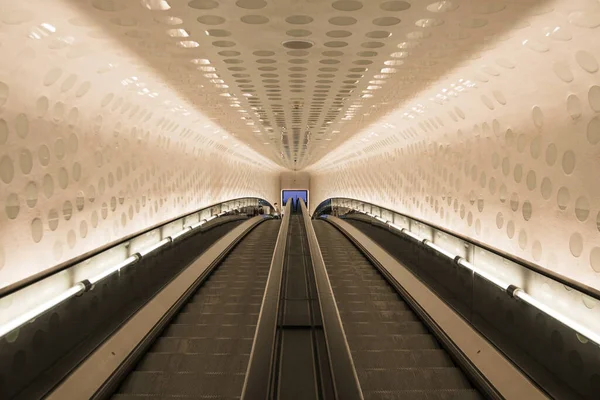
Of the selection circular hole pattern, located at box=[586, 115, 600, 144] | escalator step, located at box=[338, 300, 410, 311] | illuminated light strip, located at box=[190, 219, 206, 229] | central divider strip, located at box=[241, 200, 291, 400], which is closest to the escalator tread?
central divider strip, located at box=[241, 200, 291, 400]

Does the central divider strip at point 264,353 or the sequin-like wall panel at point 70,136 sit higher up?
the sequin-like wall panel at point 70,136

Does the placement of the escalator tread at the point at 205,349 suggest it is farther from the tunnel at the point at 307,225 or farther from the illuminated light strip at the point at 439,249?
the illuminated light strip at the point at 439,249

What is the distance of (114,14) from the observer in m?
3.42

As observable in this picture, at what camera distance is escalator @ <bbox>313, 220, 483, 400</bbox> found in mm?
3541

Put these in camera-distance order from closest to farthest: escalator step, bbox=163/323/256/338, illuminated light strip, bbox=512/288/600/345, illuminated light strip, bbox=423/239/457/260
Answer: illuminated light strip, bbox=512/288/600/345 → escalator step, bbox=163/323/256/338 → illuminated light strip, bbox=423/239/457/260

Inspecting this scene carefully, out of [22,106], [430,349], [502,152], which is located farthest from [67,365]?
[502,152]

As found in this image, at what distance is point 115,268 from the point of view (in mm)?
5121

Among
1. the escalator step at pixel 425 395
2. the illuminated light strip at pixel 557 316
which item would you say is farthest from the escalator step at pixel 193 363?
the illuminated light strip at pixel 557 316

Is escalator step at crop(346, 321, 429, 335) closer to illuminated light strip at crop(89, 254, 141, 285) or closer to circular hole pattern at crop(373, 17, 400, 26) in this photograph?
illuminated light strip at crop(89, 254, 141, 285)

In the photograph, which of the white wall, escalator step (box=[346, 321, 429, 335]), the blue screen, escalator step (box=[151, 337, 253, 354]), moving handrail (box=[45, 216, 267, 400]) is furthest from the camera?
the blue screen

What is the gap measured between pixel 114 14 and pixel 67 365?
9.82 ft

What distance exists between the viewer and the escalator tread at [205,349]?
11.6ft

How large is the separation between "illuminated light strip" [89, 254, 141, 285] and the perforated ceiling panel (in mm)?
4099

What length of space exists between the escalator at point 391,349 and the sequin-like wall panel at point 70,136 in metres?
3.40
